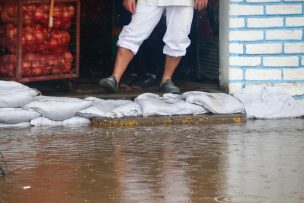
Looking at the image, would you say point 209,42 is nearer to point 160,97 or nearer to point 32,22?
point 160,97

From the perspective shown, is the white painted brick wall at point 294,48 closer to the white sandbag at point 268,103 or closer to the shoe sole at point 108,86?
the white sandbag at point 268,103

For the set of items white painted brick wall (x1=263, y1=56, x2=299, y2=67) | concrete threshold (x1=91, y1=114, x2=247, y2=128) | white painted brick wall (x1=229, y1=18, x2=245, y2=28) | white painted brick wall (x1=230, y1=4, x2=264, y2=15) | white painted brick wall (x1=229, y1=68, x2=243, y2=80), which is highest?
white painted brick wall (x1=230, y1=4, x2=264, y2=15)

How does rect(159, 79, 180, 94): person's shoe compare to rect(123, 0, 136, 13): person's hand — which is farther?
rect(159, 79, 180, 94): person's shoe

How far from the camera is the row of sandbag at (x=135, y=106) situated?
8305 millimetres

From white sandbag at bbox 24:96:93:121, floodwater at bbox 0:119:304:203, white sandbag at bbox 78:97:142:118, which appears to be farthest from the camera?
white sandbag at bbox 78:97:142:118

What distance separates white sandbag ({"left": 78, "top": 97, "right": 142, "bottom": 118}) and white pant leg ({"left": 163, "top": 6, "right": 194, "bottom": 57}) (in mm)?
832

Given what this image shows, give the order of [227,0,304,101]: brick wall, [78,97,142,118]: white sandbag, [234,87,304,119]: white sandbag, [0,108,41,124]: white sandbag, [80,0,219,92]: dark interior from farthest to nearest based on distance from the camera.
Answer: [80,0,219,92]: dark interior → [227,0,304,101]: brick wall → [234,87,304,119]: white sandbag → [78,97,142,118]: white sandbag → [0,108,41,124]: white sandbag

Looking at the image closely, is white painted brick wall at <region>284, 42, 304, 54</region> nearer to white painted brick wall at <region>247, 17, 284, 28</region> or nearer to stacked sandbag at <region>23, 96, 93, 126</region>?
white painted brick wall at <region>247, 17, 284, 28</region>

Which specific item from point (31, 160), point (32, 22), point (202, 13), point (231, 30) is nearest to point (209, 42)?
point (202, 13)

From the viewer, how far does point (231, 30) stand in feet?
29.7

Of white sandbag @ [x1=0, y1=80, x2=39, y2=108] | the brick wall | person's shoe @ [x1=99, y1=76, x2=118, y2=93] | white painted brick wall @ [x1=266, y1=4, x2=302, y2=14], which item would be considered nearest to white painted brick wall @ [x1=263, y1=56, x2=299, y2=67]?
the brick wall

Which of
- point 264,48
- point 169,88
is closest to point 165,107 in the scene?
point 169,88

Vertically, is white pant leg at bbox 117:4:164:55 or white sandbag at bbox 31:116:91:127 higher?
white pant leg at bbox 117:4:164:55

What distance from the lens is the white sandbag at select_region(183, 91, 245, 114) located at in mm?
8633
